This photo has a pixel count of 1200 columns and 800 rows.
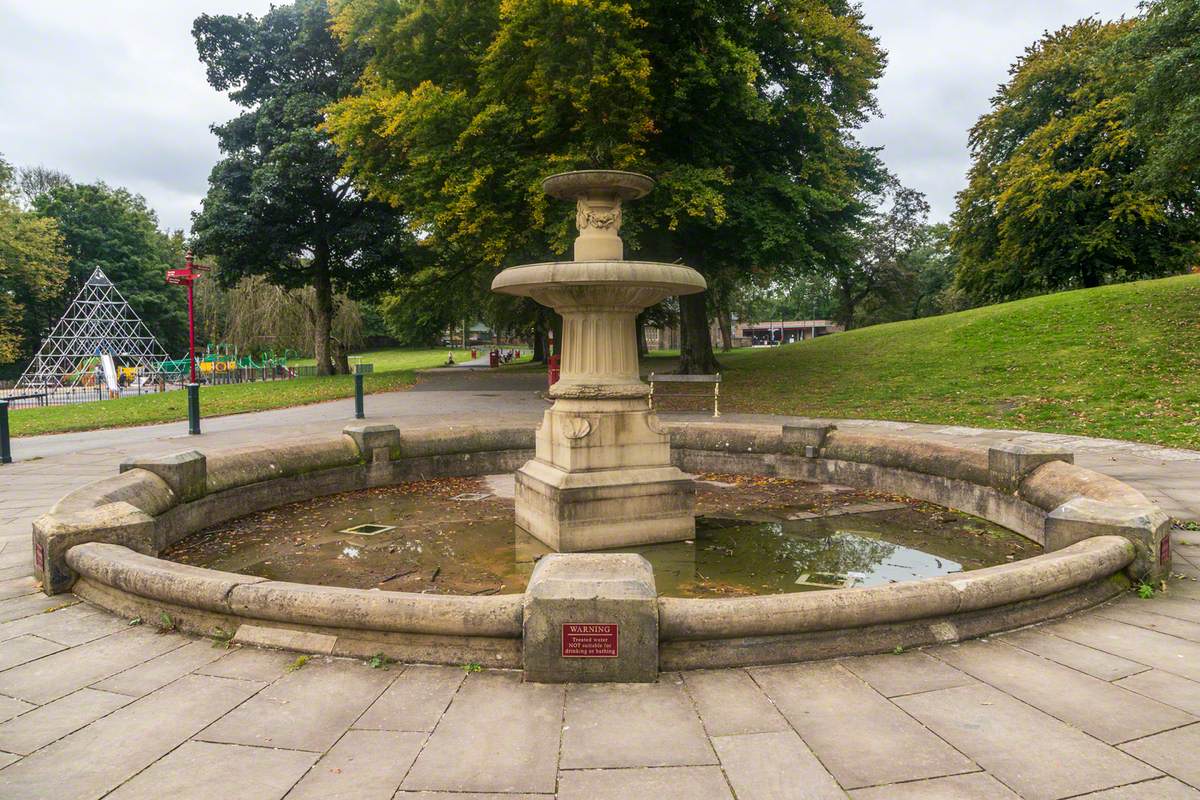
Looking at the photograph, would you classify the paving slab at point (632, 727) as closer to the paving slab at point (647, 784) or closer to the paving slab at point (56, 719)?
the paving slab at point (647, 784)

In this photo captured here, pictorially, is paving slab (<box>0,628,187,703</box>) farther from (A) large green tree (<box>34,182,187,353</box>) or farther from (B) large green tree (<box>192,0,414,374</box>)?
(A) large green tree (<box>34,182,187,353</box>)

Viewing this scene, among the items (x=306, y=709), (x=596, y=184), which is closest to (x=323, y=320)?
(x=596, y=184)

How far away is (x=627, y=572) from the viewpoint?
144 inches

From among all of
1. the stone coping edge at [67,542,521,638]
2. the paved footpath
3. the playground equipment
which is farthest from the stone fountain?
the playground equipment

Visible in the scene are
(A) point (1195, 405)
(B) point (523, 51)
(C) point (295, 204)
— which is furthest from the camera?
(C) point (295, 204)

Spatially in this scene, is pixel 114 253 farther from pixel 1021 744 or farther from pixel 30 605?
pixel 1021 744

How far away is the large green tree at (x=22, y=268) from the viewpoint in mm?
38156

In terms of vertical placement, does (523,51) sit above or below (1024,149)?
below

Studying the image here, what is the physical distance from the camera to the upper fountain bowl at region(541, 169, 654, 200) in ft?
20.6

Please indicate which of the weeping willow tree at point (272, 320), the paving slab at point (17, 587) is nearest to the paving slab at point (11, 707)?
the paving slab at point (17, 587)

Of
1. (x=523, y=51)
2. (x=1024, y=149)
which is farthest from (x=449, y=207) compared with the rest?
(x=1024, y=149)

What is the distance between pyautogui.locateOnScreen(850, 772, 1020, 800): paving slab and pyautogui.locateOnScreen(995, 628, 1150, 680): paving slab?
129 cm

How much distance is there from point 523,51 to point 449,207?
4.06m

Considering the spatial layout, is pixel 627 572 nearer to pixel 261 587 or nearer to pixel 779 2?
pixel 261 587
